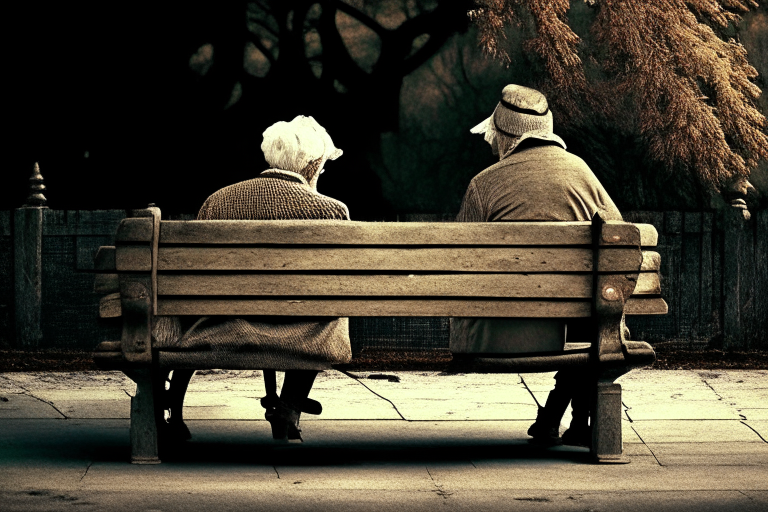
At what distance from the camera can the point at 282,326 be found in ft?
16.9

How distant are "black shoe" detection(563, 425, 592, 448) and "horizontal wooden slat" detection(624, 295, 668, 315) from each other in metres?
0.76

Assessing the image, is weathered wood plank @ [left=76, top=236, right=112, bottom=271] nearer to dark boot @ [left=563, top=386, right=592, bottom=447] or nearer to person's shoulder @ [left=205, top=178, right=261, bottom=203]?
person's shoulder @ [left=205, top=178, right=261, bottom=203]

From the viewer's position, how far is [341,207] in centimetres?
540

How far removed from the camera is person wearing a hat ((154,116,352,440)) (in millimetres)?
5121

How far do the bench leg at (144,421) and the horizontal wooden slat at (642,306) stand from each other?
6.73 feet

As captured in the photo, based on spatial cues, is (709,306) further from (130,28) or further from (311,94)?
(130,28)

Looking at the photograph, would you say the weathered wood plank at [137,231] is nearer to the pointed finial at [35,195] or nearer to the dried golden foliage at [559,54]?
the pointed finial at [35,195]

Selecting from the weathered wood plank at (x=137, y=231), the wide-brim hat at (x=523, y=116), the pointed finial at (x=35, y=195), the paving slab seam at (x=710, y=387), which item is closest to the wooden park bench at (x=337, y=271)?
the weathered wood plank at (x=137, y=231)

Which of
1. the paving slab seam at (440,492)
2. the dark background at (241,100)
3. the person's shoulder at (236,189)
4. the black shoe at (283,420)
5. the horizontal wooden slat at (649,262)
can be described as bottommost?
the paving slab seam at (440,492)

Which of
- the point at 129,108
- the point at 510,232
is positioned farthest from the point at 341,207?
the point at 129,108

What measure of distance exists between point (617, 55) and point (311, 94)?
10.0ft

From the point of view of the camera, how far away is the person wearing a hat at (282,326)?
5121 millimetres

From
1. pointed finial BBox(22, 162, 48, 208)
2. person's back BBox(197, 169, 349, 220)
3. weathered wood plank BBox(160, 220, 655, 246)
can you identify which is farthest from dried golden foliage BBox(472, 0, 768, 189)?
weathered wood plank BBox(160, 220, 655, 246)

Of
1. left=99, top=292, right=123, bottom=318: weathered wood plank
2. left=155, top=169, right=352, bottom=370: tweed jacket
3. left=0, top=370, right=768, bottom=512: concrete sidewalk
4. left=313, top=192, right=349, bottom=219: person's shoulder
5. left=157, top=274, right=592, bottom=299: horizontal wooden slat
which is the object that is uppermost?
left=313, top=192, right=349, bottom=219: person's shoulder
